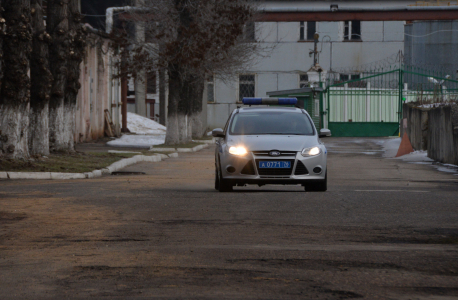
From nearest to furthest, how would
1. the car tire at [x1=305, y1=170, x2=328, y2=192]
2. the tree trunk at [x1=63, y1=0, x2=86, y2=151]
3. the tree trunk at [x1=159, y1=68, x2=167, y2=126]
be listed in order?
1. the car tire at [x1=305, y1=170, x2=328, y2=192]
2. the tree trunk at [x1=63, y1=0, x2=86, y2=151]
3. the tree trunk at [x1=159, y1=68, x2=167, y2=126]

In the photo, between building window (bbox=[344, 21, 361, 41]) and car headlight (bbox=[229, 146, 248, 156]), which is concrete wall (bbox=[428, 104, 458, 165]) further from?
building window (bbox=[344, 21, 361, 41])

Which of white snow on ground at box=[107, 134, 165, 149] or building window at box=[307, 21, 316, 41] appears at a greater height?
building window at box=[307, 21, 316, 41]

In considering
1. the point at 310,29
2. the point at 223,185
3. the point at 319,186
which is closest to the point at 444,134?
the point at 319,186

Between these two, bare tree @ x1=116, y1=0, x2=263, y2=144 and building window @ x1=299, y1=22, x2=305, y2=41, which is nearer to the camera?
bare tree @ x1=116, y1=0, x2=263, y2=144

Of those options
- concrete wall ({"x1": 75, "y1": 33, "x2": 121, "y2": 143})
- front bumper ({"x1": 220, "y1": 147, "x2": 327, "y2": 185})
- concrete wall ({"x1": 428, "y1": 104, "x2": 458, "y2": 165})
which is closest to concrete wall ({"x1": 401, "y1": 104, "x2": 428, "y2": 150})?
concrete wall ({"x1": 428, "y1": 104, "x2": 458, "y2": 165})

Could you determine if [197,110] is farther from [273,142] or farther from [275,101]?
[273,142]

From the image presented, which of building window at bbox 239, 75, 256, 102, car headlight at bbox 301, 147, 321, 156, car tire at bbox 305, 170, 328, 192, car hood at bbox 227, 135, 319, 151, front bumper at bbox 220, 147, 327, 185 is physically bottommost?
car tire at bbox 305, 170, 328, 192

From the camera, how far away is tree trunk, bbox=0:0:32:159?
17672 millimetres

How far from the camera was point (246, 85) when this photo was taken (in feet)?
196

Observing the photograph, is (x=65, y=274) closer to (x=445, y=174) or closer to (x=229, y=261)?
(x=229, y=261)

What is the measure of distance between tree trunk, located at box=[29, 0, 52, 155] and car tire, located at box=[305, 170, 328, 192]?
332 inches

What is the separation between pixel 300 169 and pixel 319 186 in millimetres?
656

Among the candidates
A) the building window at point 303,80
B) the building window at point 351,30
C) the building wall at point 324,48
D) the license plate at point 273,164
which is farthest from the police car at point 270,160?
the building window at point 351,30

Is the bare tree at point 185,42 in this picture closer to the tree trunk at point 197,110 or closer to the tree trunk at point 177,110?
the tree trunk at point 177,110
